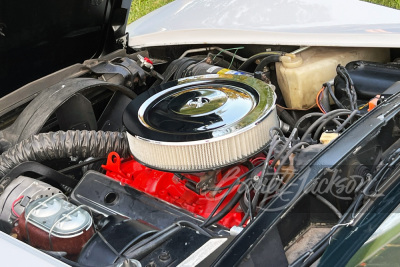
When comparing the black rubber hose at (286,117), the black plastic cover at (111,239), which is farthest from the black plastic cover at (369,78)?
the black plastic cover at (111,239)

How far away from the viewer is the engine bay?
1.09m

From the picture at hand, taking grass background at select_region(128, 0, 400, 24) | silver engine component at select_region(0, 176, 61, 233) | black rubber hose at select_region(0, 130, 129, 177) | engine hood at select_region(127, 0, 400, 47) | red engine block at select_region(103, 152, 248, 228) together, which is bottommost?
grass background at select_region(128, 0, 400, 24)

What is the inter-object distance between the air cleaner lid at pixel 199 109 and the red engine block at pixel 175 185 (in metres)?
0.16

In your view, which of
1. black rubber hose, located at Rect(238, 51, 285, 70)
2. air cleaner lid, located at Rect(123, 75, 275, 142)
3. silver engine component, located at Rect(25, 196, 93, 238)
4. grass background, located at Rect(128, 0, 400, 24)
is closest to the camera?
silver engine component, located at Rect(25, 196, 93, 238)

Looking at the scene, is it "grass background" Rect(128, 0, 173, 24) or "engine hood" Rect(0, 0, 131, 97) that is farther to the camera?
"grass background" Rect(128, 0, 173, 24)

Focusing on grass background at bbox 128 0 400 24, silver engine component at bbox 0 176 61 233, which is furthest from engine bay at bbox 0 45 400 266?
grass background at bbox 128 0 400 24

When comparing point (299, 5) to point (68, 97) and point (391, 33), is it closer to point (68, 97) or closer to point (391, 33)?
point (391, 33)

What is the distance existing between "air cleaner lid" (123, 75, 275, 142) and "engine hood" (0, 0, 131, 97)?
1.66ft

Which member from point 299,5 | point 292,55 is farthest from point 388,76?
point 299,5

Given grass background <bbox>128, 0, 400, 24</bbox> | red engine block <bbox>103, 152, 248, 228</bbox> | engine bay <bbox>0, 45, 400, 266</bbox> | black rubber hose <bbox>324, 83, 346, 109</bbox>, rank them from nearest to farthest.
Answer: engine bay <bbox>0, 45, 400, 266</bbox>
red engine block <bbox>103, 152, 248, 228</bbox>
black rubber hose <bbox>324, 83, 346, 109</bbox>
grass background <bbox>128, 0, 400, 24</bbox>

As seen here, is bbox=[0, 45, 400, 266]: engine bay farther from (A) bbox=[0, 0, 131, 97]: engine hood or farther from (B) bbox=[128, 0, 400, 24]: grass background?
(B) bbox=[128, 0, 400, 24]: grass background

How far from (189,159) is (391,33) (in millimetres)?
804

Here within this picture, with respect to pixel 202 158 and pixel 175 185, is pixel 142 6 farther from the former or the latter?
pixel 202 158

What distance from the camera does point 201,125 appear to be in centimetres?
140
